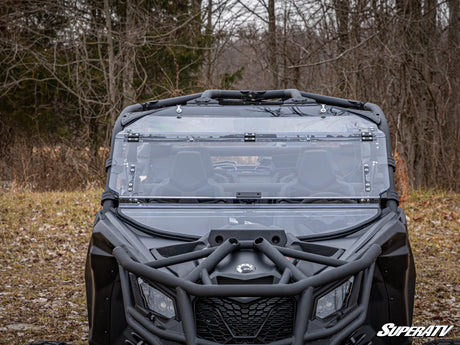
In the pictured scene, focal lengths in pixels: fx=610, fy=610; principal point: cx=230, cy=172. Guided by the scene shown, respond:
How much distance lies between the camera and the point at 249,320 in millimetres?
2900

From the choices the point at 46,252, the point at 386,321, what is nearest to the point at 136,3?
the point at 46,252

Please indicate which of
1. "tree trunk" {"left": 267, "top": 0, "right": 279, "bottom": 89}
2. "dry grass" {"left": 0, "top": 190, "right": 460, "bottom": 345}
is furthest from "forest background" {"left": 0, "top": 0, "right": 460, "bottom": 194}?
"dry grass" {"left": 0, "top": 190, "right": 460, "bottom": 345}

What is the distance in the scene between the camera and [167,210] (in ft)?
12.2

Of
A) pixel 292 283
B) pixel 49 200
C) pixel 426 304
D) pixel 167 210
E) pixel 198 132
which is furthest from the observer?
pixel 49 200

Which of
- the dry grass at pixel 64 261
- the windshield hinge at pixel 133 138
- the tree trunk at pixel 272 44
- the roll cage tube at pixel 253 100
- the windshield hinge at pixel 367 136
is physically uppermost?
the tree trunk at pixel 272 44

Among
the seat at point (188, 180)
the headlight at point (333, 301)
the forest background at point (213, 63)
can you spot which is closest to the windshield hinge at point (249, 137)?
the seat at point (188, 180)

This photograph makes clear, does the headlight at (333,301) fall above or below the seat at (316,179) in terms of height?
below

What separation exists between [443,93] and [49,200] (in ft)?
31.2

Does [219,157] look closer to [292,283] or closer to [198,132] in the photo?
[198,132]

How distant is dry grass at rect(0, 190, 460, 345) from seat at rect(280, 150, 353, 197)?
77.9 inches

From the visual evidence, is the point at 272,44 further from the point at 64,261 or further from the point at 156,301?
the point at 156,301

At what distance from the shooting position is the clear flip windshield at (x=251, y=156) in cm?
389

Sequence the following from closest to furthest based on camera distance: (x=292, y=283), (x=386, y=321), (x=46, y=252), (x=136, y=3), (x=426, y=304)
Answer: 1. (x=292, y=283)
2. (x=386, y=321)
3. (x=426, y=304)
4. (x=46, y=252)
5. (x=136, y=3)

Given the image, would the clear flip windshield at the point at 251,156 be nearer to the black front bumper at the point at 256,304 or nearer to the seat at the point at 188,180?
the seat at the point at 188,180
